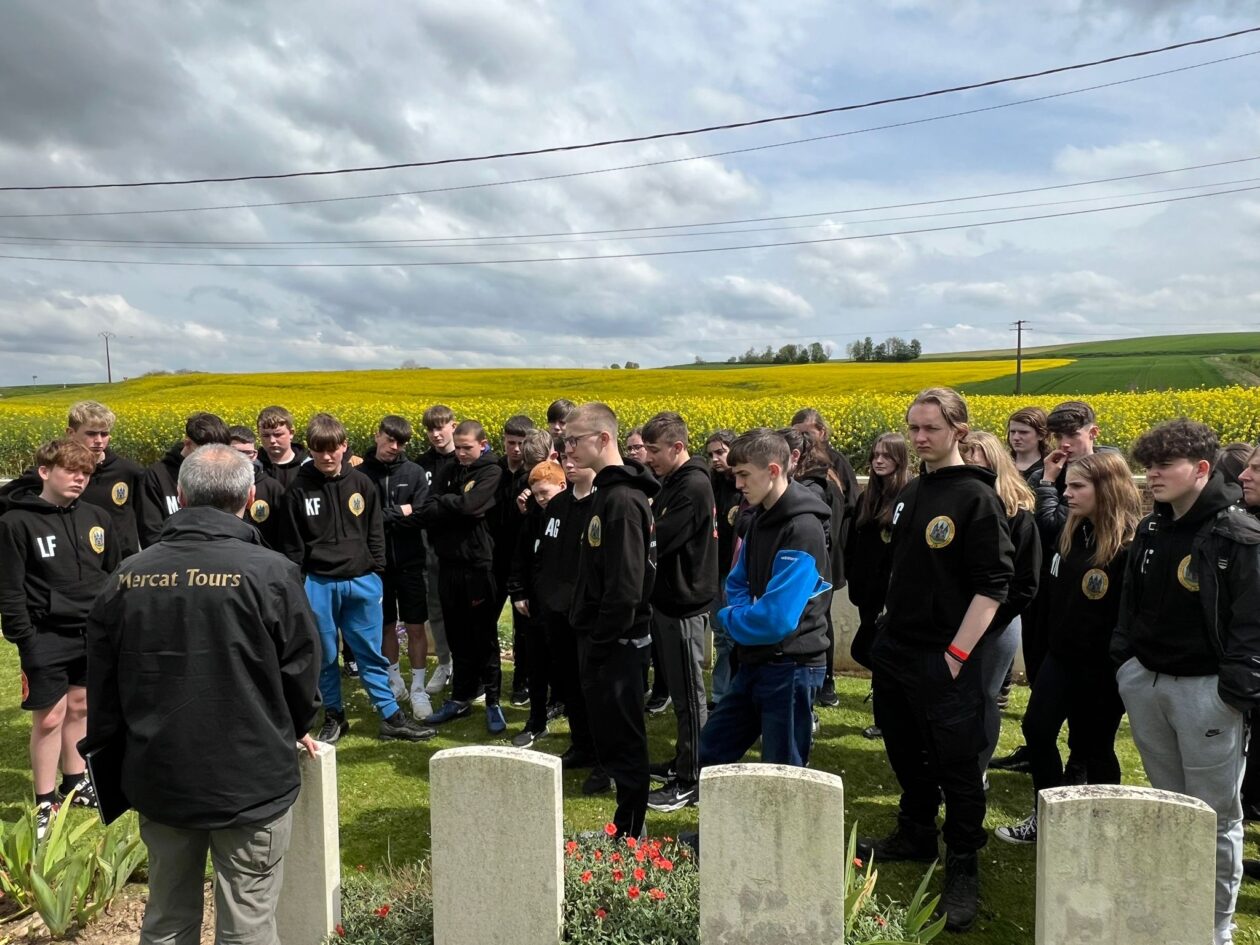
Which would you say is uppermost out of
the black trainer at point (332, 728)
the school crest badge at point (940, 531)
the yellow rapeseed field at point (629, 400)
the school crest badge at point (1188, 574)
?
the yellow rapeseed field at point (629, 400)

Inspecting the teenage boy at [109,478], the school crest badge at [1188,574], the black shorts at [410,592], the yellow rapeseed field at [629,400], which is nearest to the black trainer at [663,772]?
the black shorts at [410,592]

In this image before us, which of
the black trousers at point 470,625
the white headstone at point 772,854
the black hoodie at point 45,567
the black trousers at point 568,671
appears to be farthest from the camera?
the black trousers at point 470,625

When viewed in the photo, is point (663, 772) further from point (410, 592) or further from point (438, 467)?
point (438, 467)

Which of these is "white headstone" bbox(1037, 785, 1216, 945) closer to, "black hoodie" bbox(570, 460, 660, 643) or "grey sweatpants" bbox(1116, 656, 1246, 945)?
"grey sweatpants" bbox(1116, 656, 1246, 945)

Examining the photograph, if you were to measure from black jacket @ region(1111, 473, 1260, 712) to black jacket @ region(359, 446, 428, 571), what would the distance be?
4.49 m

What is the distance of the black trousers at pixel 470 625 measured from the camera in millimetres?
5879

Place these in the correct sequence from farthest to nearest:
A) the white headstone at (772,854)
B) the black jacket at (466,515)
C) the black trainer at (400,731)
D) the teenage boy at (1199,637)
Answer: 1. the black jacket at (466,515)
2. the black trainer at (400,731)
3. the teenage boy at (1199,637)
4. the white headstone at (772,854)

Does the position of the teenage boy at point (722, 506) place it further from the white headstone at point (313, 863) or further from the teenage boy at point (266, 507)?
the white headstone at point (313, 863)

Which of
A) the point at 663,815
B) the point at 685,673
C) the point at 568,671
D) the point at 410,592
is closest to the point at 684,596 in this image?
the point at 685,673

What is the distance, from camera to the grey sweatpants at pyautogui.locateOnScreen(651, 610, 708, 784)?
4.54 metres

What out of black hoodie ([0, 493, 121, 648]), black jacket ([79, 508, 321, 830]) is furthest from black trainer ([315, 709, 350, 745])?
→ black jacket ([79, 508, 321, 830])

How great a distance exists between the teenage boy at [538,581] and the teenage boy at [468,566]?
0.25m

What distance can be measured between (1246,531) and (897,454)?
8.16 ft

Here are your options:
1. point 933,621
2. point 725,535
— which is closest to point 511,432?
point 725,535
